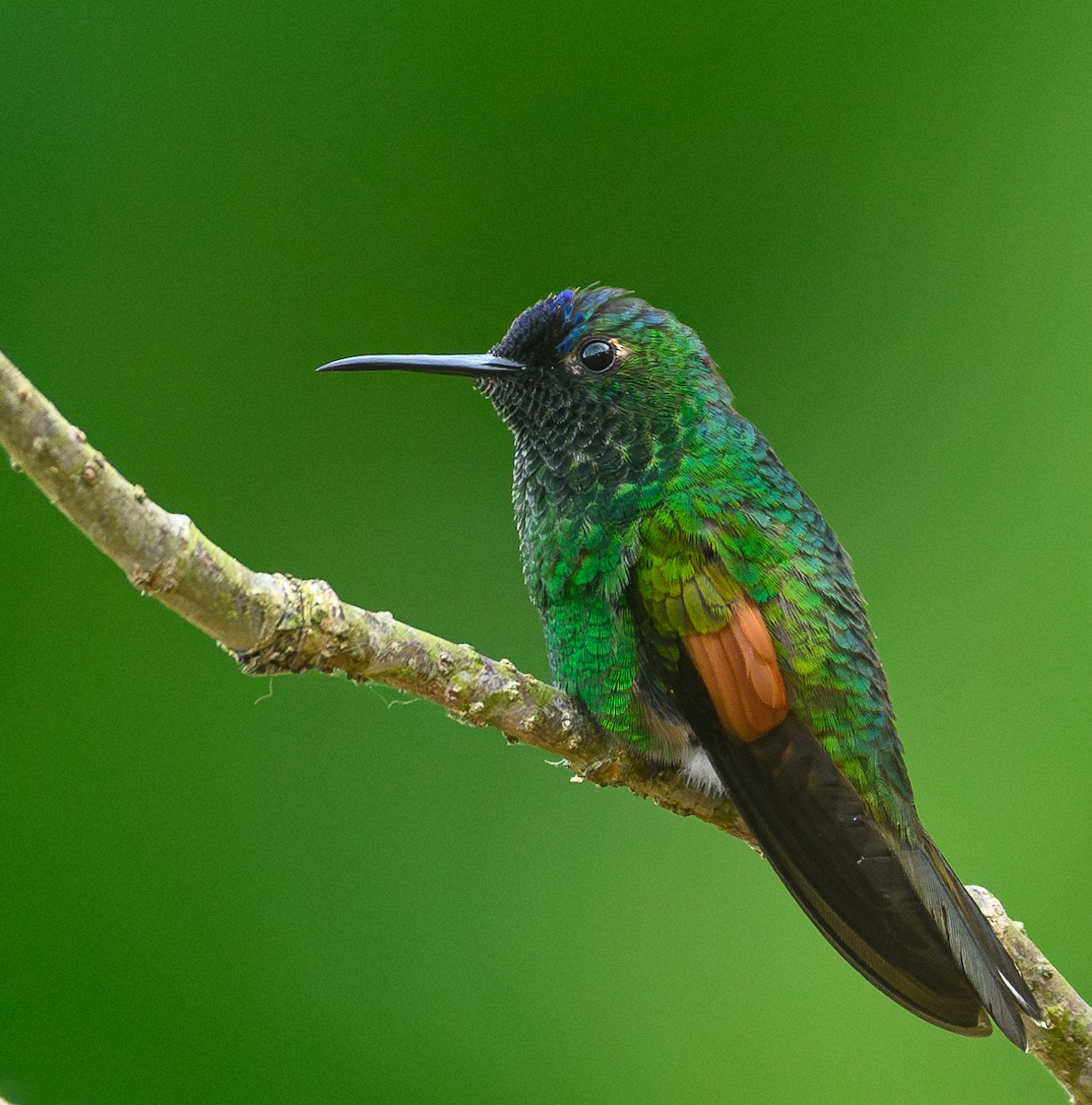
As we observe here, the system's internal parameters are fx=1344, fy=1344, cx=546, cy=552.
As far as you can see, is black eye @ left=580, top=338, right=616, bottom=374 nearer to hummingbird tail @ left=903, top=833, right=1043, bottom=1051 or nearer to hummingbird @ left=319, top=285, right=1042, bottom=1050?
hummingbird @ left=319, top=285, right=1042, bottom=1050

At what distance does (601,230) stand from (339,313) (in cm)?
71

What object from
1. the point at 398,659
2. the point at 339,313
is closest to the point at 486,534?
the point at 339,313

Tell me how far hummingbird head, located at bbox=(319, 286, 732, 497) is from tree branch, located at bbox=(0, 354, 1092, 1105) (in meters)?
0.42

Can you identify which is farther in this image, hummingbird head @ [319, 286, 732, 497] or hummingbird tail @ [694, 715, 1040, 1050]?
hummingbird head @ [319, 286, 732, 497]

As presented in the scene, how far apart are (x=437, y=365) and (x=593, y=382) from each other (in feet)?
0.88

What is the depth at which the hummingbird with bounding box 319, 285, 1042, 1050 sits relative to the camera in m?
1.86

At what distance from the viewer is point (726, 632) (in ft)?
6.52

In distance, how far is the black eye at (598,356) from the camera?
2.33 meters

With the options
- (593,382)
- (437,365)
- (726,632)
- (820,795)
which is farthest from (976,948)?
(437,365)

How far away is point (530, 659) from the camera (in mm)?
3312

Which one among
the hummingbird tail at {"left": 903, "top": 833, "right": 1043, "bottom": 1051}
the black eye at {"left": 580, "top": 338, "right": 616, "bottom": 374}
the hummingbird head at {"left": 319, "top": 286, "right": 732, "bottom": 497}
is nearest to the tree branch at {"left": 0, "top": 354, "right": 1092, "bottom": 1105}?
the hummingbird tail at {"left": 903, "top": 833, "right": 1043, "bottom": 1051}

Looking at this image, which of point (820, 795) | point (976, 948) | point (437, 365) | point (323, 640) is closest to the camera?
point (323, 640)

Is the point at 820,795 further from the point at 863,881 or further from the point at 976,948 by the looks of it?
the point at 976,948

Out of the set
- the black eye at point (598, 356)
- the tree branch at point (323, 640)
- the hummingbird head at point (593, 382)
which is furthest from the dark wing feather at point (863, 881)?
the black eye at point (598, 356)
